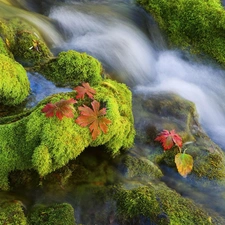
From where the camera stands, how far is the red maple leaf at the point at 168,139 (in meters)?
4.60

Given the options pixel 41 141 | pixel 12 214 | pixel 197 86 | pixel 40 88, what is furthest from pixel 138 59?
pixel 12 214

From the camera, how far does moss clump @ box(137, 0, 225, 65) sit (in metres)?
7.79

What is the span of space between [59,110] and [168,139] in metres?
1.87

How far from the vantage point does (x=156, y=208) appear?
3.52m

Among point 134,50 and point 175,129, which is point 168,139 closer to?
point 175,129

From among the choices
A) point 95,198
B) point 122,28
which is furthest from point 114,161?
point 122,28

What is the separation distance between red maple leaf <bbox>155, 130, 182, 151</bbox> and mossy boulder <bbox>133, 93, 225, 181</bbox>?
7 cm

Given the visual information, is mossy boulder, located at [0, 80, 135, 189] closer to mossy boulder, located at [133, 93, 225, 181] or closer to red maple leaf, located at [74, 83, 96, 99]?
red maple leaf, located at [74, 83, 96, 99]

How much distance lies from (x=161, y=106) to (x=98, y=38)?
9.01 feet

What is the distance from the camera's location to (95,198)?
3.65 metres

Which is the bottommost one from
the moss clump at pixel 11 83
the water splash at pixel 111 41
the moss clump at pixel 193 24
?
the water splash at pixel 111 41

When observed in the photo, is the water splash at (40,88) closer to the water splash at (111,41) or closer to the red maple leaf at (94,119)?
the red maple leaf at (94,119)

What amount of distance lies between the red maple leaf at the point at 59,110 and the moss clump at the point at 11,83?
1.12 m

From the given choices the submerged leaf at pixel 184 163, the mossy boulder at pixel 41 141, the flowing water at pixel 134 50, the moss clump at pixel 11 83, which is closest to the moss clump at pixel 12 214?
the mossy boulder at pixel 41 141
